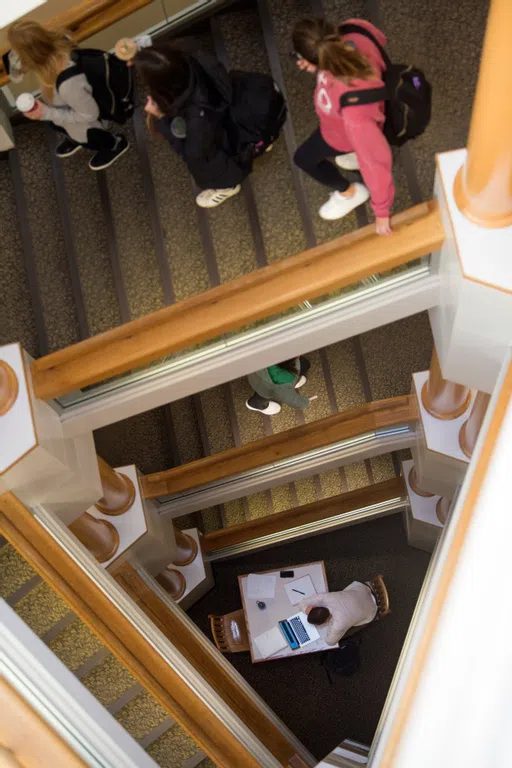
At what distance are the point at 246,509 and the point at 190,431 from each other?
1231 mm

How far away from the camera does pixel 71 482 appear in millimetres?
4613

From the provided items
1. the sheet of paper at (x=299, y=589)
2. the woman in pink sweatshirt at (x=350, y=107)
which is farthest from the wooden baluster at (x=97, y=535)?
the woman in pink sweatshirt at (x=350, y=107)

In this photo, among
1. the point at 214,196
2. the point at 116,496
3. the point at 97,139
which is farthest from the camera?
the point at 116,496

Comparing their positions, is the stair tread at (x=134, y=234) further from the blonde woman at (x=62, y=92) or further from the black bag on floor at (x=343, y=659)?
the black bag on floor at (x=343, y=659)

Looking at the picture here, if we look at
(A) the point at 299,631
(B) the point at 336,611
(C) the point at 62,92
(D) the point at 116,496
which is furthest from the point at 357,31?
(A) the point at 299,631

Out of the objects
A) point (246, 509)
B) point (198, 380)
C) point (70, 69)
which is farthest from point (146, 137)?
point (246, 509)

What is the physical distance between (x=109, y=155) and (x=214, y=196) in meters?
0.83

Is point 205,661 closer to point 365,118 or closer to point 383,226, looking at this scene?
point 383,226

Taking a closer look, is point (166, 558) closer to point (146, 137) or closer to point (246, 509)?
point (246, 509)

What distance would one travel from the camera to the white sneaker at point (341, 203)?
3984 mm

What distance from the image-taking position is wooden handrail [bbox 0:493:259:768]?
14.0ft

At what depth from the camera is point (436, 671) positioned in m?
2.66

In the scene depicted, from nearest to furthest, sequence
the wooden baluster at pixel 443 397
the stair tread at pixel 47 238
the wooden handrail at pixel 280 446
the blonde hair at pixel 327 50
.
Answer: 1. the blonde hair at pixel 327 50
2. the stair tread at pixel 47 238
3. the wooden baluster at pixel 443 397
4. the wooden handrail at pixel 280 446

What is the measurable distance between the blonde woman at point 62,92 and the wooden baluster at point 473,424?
9.33 ft
